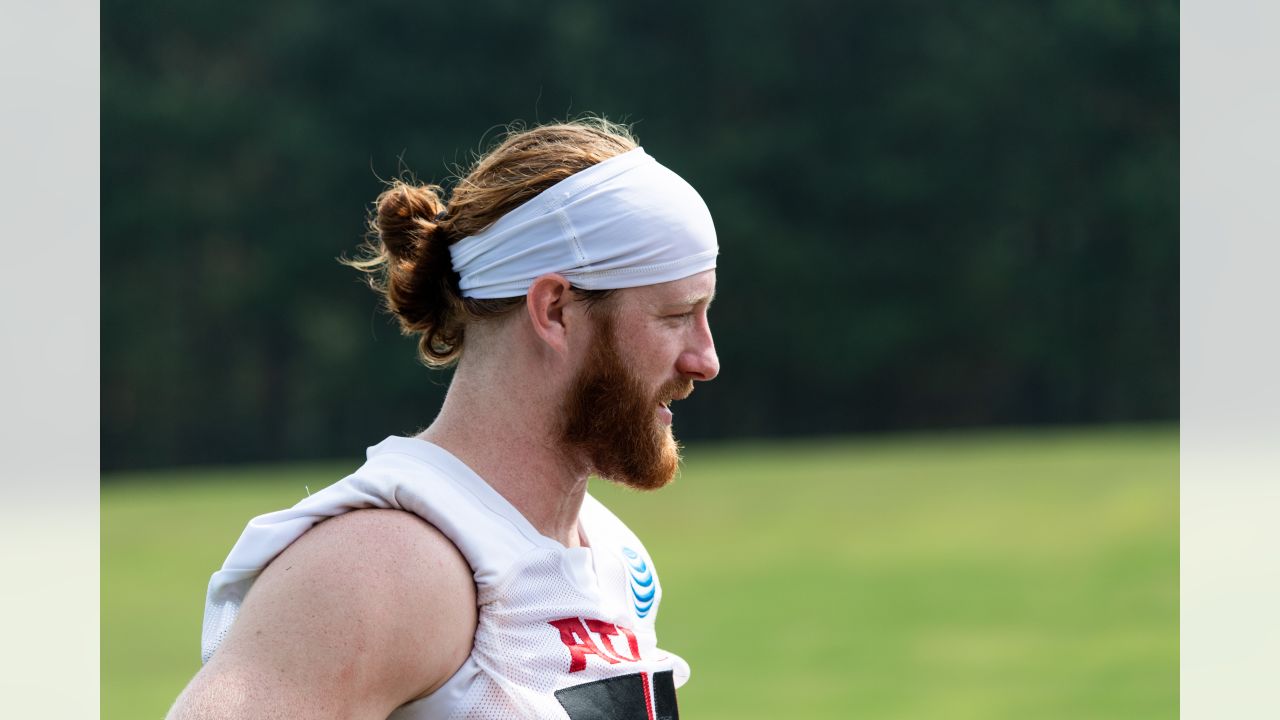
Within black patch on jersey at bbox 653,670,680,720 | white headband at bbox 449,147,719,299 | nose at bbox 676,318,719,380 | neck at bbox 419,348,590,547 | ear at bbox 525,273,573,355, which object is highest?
white headband at bbox 449,147,719,299

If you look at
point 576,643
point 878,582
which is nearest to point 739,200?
point 878,582

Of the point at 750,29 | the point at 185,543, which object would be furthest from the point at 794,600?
the point at 750,29

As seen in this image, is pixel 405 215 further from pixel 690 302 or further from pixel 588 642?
pixel 588 642

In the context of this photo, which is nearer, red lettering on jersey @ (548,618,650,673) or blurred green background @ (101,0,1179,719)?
red lettering on jersey @ (548,618,650,673)

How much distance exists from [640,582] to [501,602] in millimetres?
416

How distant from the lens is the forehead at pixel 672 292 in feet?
7.19

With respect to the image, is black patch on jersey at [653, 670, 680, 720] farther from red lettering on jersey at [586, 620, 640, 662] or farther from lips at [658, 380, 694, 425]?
lips at [658, 380, 694, 425]

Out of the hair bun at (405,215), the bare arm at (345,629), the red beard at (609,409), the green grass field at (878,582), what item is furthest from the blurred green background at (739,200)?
the bare arm at (345,629)

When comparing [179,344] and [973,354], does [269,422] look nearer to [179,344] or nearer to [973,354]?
[179,344]

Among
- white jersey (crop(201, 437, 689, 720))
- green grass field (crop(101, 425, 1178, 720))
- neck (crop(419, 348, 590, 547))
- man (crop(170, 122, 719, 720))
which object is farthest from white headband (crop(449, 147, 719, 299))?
green grass field (crop(101, 425, 1178, 720))

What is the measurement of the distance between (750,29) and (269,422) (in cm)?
1249

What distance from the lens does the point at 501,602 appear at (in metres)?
2.03

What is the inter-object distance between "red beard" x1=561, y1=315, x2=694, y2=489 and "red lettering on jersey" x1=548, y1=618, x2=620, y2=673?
0.25 metres

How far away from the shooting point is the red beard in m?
2.19
